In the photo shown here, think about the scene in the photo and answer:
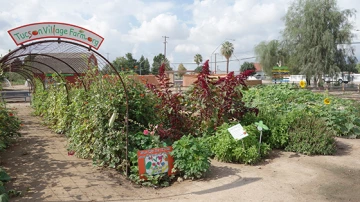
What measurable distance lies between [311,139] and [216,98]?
222 centimetres

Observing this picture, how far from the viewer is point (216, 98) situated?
6574 mm

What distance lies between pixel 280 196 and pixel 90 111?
3.60 m

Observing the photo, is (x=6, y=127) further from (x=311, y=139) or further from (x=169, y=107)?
(x=311, y=139)

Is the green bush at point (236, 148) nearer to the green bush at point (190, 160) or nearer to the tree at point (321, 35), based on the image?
the green bush at point (190, 160)

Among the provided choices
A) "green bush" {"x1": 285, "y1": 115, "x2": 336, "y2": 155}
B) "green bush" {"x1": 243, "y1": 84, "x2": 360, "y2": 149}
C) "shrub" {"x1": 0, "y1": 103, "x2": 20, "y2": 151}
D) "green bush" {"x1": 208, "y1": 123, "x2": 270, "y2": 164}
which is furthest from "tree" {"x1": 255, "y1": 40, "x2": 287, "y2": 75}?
"shrub" {"x1": 0, "y1": 103, "x2": 20, "y2": 151}

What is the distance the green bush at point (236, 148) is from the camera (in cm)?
570

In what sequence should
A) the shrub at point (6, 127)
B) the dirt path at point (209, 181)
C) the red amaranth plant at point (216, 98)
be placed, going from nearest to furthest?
the dirt path at point (209, 181), the shrub at point (6, 127), the red amaranth plant at point (216, 98)

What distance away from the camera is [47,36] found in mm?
4703

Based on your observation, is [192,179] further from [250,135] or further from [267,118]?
[267,118]

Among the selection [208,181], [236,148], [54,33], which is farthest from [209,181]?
[54,33]

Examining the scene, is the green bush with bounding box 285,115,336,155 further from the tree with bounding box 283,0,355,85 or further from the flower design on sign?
the tree with bounding box 283,0,355,85

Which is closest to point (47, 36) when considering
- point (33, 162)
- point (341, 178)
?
point (33, 162)

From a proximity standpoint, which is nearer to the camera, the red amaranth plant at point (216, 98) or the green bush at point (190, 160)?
the green bush at point (190, 160)

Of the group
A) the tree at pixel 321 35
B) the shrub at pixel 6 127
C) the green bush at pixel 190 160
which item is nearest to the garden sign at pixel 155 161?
the green bush at pixel 190 160
